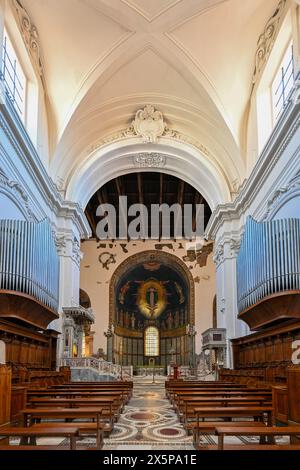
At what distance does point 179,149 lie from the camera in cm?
1942

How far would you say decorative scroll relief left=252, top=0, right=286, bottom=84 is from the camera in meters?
13.1

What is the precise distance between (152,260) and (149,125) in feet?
40.8

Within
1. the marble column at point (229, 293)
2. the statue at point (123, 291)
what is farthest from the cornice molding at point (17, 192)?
the statue at point (123, 291)

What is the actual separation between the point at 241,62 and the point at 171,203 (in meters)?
12.4

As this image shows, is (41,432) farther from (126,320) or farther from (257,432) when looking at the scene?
(126,320)

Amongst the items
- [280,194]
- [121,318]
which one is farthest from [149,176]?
[280,194]

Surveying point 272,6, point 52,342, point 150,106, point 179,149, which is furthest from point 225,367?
point 272,6

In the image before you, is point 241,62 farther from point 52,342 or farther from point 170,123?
point 52,342

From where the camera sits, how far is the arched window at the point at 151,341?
1300 inches

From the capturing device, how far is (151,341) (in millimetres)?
33250

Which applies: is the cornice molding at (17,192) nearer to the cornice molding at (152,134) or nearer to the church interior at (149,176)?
the church interior at (149,176)

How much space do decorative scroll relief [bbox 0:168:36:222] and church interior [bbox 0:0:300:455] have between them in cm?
4

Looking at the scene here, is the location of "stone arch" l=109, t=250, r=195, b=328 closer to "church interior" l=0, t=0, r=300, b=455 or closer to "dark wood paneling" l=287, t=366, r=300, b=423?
"church interior" l=0, t=0, r=300, b=455

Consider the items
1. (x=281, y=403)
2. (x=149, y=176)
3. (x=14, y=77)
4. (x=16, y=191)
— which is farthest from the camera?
(x=149, y=176)
